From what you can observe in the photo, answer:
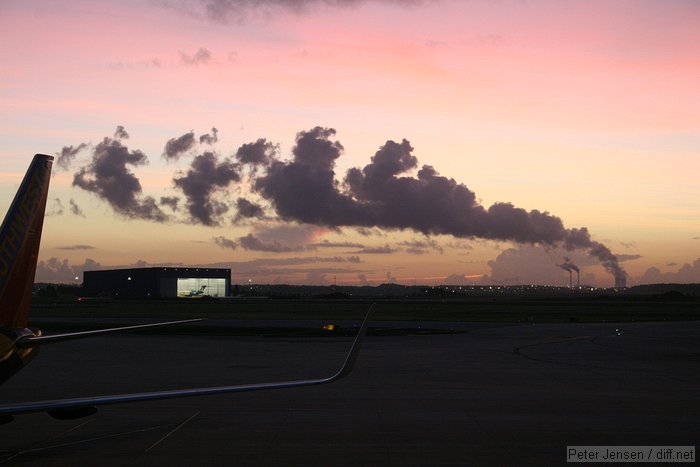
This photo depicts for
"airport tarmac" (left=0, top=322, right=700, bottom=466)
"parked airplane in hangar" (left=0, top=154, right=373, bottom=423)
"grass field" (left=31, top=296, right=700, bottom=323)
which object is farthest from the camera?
"grass field" (left=31, top=296, right=700, bottom=323)

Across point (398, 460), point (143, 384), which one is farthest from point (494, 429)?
point (143, 384)

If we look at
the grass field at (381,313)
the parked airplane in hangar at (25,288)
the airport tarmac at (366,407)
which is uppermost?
the parked airplane in hangar at (25,288)

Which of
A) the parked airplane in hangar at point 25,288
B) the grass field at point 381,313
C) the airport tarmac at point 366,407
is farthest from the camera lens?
the grass field at point 381,313

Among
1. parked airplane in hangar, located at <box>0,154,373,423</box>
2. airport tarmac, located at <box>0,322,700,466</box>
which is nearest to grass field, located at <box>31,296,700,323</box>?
airport tarmac, located at <box>0,322,700,466</box>

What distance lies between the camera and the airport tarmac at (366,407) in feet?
59.4

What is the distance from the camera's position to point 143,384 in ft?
103

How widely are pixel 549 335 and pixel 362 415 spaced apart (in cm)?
4110

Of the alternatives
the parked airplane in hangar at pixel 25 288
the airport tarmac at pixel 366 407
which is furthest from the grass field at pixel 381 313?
the parked airplane in hangar at pixel 25 288

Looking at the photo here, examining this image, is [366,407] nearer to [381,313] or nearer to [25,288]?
[25,288]

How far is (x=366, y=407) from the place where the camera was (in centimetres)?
2514

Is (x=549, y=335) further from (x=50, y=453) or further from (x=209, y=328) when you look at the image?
(x=50, y=453)

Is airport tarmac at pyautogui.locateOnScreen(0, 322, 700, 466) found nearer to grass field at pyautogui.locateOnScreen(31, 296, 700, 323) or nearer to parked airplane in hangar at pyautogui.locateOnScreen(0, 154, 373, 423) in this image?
parked airplane in hangar at pyautogui.locateOnScreen(0, 154, 373, 423)

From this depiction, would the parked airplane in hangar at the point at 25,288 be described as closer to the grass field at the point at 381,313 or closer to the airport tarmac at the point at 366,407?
the airport tarmac at the point at 366,407

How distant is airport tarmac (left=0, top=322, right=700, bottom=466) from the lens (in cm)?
1811
